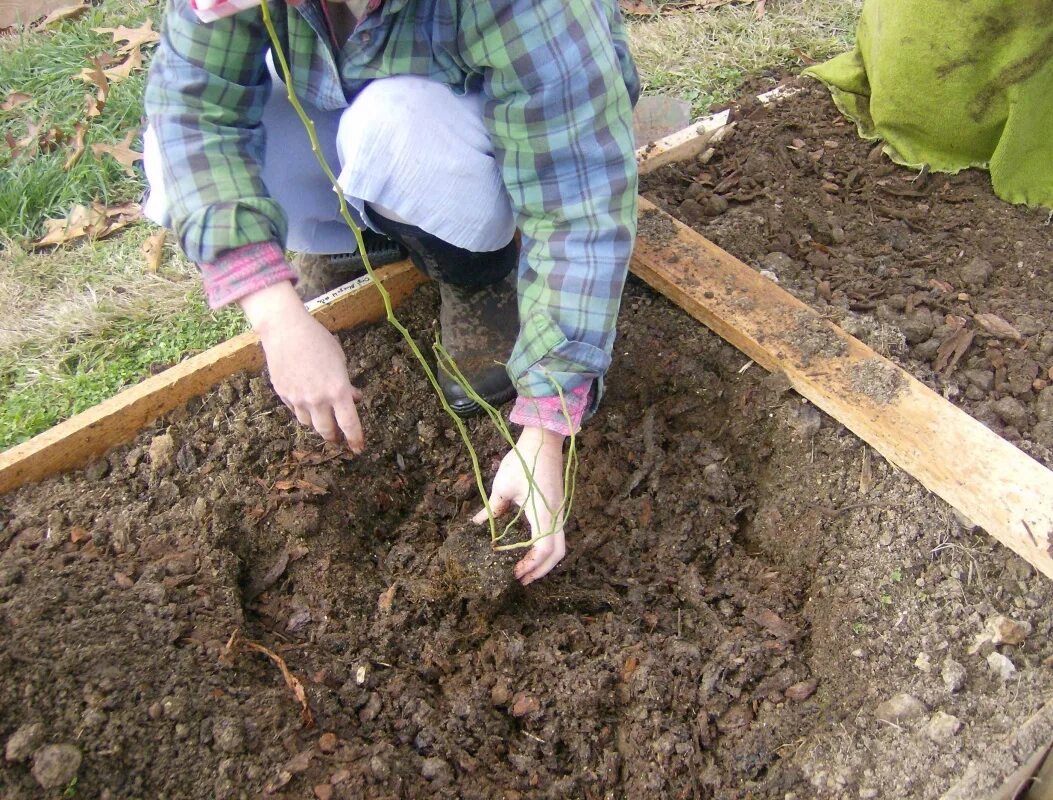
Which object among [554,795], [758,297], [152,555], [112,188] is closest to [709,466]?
[758,297]

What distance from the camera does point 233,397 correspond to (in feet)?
6.41

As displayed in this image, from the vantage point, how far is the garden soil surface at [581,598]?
1384mm

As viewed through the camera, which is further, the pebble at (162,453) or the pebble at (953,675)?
the pebble at (162,453)

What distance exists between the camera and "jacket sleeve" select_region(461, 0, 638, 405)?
1482mm

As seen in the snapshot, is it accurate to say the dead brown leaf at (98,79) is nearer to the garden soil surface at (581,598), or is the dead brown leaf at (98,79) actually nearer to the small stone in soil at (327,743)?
the garden soil surface at (581,598)

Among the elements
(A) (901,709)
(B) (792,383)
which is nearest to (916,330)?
(B) (792,383)

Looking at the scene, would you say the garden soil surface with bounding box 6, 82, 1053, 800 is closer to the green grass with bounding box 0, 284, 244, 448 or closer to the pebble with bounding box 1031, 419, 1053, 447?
the pebble with bounding box 1031, 419, 1053, 447

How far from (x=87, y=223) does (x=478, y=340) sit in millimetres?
1690

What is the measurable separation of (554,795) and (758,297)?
1.22 m

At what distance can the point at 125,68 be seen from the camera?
340 cm

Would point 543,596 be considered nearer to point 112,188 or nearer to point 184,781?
point 184,781

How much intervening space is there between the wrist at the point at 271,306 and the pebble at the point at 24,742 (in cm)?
72

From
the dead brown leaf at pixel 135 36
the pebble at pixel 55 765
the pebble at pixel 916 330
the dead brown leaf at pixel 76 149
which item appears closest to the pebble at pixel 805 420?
the pebble at pixel 916 330

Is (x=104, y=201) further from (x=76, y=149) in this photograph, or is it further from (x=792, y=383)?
(x=792, y=383)
